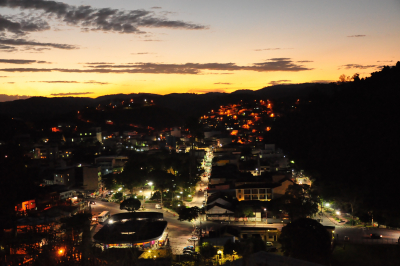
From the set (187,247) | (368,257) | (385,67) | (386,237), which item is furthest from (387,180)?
(385,67)

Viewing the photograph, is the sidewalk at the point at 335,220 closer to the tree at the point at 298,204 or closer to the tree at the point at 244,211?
the tree at the point at 298,204

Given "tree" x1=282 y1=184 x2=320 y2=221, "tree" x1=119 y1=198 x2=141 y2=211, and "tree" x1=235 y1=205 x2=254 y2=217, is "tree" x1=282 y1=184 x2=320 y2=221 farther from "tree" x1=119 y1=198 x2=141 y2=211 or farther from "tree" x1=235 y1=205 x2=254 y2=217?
"tree" x1=119 y1=198 x2=141 y2=211

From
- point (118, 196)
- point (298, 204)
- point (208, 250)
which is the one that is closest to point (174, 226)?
point (208, 250)

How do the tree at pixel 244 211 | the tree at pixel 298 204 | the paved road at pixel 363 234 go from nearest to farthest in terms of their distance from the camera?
the paved road at pixel 363 234 → the tree at pixel 298 204 → the tree at pixel 244 211

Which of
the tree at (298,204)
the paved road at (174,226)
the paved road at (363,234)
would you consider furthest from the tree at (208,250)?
the paved road at (363,234)

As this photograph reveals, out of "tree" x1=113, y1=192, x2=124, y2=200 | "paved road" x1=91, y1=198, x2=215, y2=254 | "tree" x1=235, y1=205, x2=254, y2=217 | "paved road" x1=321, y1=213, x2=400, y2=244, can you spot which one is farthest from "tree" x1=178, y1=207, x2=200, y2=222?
"tree" x1=113, y1=192, x2=124, y2=200

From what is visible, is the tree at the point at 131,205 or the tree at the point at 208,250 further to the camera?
the tree at the point at 131,205

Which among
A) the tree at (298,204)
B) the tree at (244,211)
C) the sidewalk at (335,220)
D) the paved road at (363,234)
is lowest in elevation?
the sidewalk at (335,220)

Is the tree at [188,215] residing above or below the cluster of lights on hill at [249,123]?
below
